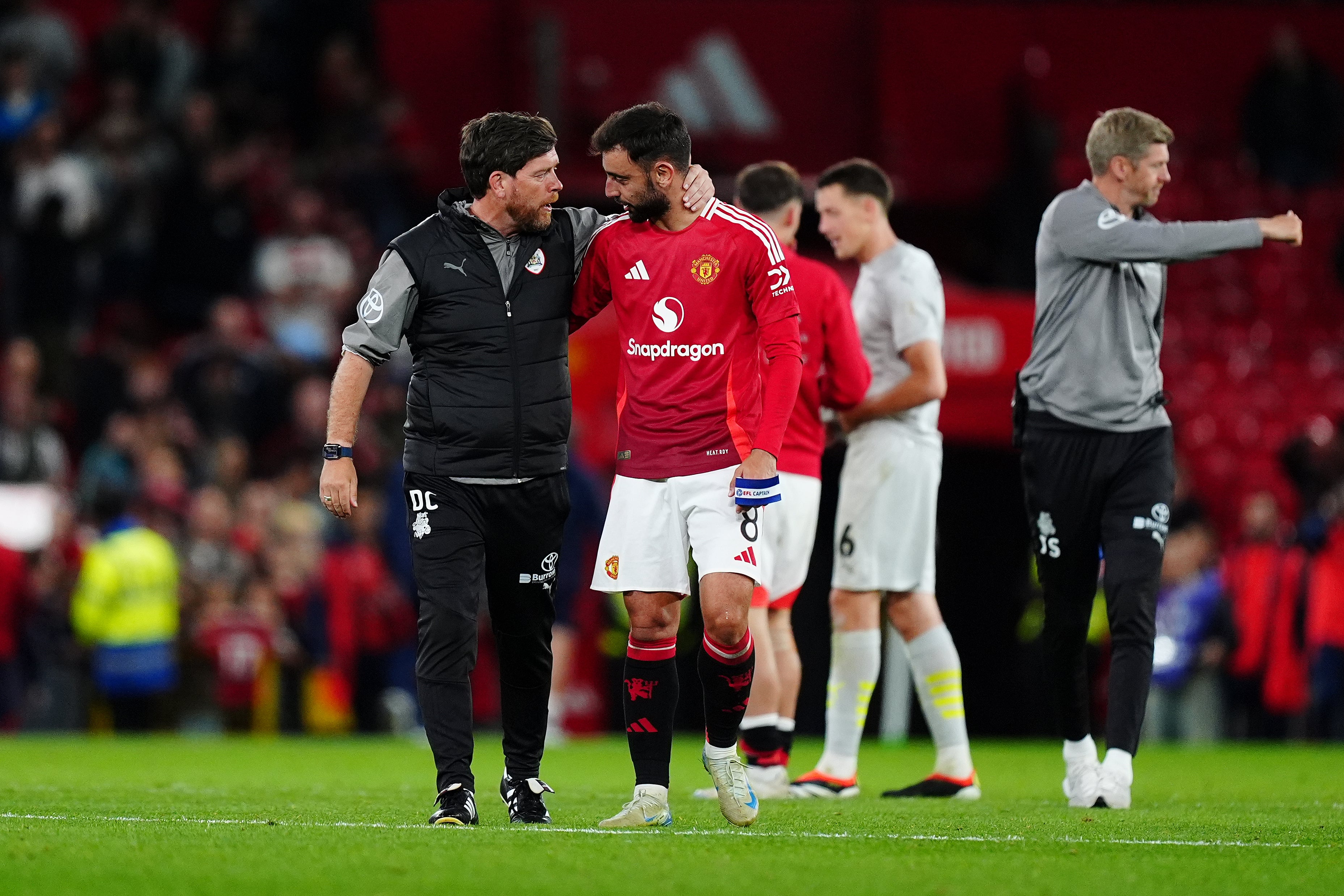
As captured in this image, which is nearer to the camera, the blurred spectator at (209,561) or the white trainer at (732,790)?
the white trainer at (732,790)

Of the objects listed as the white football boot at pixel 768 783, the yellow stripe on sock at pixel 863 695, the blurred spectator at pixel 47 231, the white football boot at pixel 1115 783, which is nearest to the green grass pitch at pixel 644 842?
the white football boot at pixel 1115 783

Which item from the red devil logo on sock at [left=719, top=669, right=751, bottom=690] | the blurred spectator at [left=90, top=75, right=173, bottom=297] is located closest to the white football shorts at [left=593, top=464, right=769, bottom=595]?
the red devil logo on sock at [left=719, top=669, right=751, bottom=690]

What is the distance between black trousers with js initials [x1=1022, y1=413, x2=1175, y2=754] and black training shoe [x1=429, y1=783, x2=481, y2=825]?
2397mm

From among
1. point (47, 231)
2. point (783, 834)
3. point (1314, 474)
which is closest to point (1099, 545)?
point (783, 834)

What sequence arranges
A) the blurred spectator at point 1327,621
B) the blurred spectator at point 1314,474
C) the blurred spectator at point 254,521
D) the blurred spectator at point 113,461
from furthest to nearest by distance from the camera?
the blurred spectator at point 113,461, the blurred spectator at point 254,521, the blurred spectator at point 1314,474, the blurred spectator at point 1327,621

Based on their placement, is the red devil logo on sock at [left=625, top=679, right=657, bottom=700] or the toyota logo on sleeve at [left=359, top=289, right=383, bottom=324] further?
the toyota logo on sleeve at [left=359, top=289, right=383, bottom=324]

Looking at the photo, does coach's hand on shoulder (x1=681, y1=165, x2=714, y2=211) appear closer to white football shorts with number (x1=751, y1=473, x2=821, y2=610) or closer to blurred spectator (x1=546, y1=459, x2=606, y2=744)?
white football shorts with number (x1=751, y1=473, x2=821, y2=610)

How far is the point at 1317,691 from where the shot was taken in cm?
1546

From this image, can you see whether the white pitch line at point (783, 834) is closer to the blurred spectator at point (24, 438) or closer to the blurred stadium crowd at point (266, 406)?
the blurred stadium crowd at point (266, 406)

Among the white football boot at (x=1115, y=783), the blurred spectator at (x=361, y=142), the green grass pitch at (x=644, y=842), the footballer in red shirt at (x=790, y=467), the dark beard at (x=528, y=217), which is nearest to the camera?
the green grass pitch at (x=644, y=842)

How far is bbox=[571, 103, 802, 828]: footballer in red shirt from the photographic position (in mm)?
6629

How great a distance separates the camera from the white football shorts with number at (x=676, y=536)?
662cm

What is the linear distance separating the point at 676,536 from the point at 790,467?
6.47ft

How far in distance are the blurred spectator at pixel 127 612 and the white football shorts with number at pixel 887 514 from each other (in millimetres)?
7681
